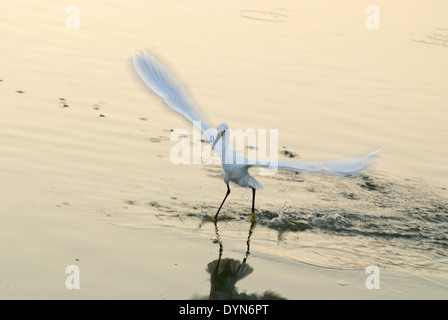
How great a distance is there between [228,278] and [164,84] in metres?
2.44

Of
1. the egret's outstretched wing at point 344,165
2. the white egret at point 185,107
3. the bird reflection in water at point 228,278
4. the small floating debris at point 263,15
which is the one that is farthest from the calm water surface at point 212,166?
the egret's outstretched wing at point 344,165

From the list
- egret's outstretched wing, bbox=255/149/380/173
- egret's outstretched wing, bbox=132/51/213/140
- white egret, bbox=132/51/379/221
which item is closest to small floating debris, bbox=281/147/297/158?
white egret, bbox=132/51/379/221

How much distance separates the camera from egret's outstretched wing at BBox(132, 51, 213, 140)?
28.5 feet

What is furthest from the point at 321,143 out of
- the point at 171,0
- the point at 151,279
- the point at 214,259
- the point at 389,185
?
the point at 171,0

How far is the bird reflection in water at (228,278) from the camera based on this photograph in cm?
704

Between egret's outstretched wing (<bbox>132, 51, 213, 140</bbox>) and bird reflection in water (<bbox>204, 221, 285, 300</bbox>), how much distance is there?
60.3 inches

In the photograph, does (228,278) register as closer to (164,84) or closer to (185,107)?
(185,107)

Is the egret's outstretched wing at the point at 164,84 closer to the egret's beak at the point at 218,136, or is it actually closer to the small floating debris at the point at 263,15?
the egret's beak at the point at 218,136

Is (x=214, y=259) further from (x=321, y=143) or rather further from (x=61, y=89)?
(x=61, y=89)

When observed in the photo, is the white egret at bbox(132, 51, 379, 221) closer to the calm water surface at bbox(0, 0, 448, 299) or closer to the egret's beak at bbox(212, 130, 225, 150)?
the egret's beak at bbox(212, 130, 225, 150)

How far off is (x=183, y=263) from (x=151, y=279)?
1.74 ft

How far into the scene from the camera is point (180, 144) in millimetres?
10961

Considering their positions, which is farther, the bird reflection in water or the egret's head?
the egret's head

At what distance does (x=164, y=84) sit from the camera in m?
8.77
